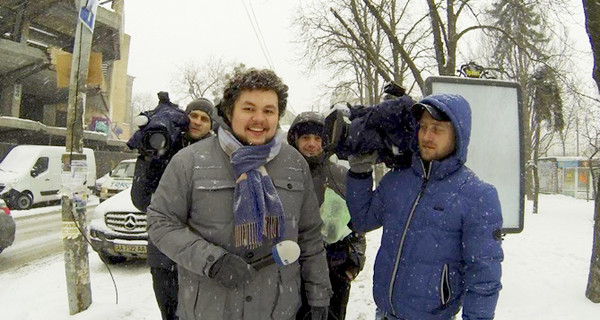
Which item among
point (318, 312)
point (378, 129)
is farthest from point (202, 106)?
point (318, 312)

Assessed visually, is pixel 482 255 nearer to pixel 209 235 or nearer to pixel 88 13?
pixel 209 235

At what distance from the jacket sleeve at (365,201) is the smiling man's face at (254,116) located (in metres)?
0.60

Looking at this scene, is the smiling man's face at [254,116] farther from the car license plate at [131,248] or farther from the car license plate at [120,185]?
the car license plate at [120,185]

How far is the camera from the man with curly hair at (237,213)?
182cm

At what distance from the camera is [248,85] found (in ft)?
6.49

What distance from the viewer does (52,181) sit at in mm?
15203

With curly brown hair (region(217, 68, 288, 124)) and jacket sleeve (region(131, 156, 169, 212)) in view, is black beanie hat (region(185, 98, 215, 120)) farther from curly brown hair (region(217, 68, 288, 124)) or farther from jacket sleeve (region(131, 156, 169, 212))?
curly brown hair (region(217, 68, 288, 124))

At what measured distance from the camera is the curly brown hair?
6.50 ft

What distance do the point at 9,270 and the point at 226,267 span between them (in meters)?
7.22

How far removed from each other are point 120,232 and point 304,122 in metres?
4.86

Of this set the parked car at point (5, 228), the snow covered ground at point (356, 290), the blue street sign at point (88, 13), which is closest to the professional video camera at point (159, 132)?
the blue street sign at point (88, 13)

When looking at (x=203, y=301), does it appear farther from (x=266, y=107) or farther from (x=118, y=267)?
(x=118, y=267)

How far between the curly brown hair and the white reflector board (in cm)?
190

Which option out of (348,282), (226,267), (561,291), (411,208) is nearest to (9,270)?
(348,282)
